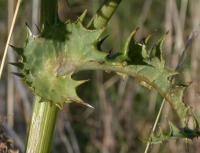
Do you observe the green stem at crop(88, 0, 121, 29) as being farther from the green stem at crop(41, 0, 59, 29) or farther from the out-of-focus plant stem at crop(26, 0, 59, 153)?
the out-of-focus plant stem at crop(26, 0, 59, 153)

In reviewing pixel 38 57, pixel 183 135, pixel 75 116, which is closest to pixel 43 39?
pixel 38 57

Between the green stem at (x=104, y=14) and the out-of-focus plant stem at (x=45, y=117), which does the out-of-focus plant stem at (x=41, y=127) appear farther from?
the green stem at (x=104, y=14)

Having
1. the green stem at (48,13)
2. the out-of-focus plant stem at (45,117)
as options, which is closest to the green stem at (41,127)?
the out-of-focus plant stem at (45,117)

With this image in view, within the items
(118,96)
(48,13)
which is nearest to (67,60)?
(48,13)

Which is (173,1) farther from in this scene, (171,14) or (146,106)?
(146,106)

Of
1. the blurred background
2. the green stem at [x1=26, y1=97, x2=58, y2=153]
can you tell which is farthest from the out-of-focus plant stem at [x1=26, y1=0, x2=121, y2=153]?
the blurred background
